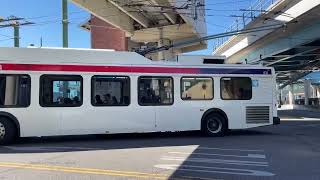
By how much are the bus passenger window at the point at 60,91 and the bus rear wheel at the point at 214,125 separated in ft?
15.3

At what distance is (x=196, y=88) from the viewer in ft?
60.5

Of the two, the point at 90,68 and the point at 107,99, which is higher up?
the point at 90,68

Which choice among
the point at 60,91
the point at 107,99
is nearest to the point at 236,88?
the point at 107,99

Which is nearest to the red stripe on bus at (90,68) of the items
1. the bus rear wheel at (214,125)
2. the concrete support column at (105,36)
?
the bus rear wheel at (214,125)

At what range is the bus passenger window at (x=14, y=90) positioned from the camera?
15594mm

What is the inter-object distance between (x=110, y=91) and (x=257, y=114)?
18.6 ft

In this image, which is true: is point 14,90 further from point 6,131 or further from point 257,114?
point 257,114

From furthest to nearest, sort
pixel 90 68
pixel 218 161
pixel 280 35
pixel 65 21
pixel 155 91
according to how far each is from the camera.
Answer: pixel 280 35
pixel 65 21
pixel 155 91
pixel 90 68
pixel 218 161

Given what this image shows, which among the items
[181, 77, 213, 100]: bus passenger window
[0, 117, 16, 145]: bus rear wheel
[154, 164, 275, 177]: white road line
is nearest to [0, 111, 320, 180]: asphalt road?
[154, 164, 275, 177]: white road line

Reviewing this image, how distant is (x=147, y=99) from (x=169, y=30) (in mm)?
26709

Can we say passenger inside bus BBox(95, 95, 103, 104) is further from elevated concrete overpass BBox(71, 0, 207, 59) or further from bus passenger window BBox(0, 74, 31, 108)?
elevated concrete overpass BBox(71, 0, 207, 59)

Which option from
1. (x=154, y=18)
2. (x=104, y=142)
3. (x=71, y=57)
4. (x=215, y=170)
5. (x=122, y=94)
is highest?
(x=154, y=18)

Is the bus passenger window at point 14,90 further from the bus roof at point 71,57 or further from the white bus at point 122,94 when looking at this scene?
the bus roof at point 71,57

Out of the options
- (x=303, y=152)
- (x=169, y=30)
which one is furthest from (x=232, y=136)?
(x=169, y=30)
